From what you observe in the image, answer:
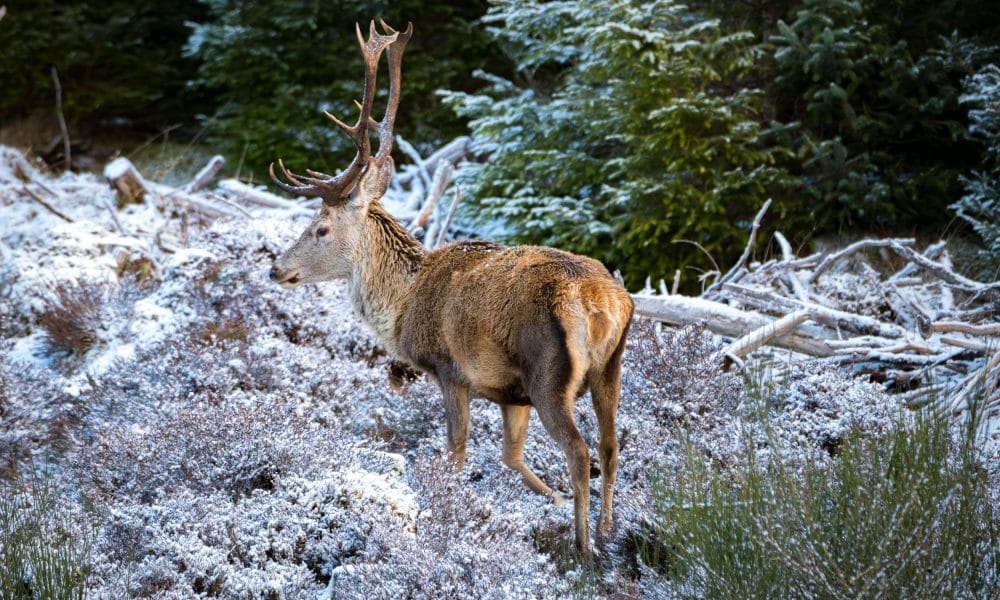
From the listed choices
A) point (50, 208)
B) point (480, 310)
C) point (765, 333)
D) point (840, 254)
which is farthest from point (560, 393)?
point (50, 208)

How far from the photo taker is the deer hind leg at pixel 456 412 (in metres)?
5.05

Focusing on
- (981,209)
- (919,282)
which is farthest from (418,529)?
(981,209)

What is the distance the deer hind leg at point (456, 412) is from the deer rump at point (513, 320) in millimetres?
30

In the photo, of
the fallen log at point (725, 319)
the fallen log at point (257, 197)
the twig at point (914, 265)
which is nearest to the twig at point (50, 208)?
the fallen log at point (257, 197)

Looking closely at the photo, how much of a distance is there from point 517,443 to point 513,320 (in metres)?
0.91

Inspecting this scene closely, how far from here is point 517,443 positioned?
17.0ft

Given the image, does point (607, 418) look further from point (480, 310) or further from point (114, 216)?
point (114, 216)

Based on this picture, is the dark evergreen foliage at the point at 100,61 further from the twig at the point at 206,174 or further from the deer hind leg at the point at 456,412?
the deer hind leg at the point at 456,412

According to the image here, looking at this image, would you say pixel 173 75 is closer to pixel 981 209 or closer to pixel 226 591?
pixel 981 209

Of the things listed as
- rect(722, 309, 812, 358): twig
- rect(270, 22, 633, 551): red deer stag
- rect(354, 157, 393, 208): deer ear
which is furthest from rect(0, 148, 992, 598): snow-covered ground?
rect(354, 157, 393, 208): deer ear

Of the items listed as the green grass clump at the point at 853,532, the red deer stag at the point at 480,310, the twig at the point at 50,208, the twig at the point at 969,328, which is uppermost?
the green grass clump at the point at 853,532

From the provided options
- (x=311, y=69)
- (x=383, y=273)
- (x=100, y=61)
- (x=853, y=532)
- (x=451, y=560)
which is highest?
(x=853, y=532)

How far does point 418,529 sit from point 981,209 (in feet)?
20.5

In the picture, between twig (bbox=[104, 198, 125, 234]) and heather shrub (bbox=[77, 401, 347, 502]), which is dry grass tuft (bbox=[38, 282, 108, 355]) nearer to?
twig (bbox=[104, 198, 125, 234])
